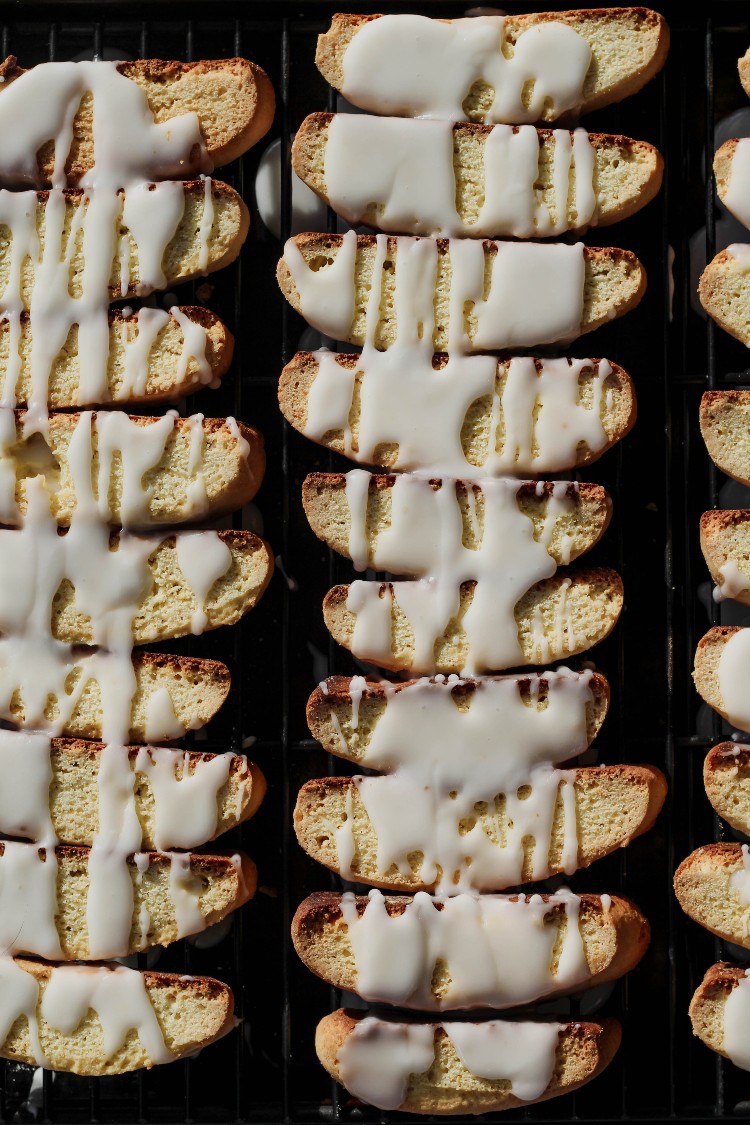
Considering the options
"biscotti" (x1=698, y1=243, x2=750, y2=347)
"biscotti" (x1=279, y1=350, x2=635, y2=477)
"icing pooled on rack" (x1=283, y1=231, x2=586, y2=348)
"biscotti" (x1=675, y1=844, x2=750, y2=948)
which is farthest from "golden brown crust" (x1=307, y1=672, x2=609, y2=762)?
"biscotti" (x1=698, y1=243, x2=750, y2=347)

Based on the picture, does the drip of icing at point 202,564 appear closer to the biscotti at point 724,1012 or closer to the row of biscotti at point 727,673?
the row of biscotti at point 727,673

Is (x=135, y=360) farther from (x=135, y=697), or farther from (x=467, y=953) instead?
(x=467, y=953)

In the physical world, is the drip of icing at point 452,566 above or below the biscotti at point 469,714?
above

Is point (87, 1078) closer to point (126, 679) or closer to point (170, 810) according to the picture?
point (170, 810)

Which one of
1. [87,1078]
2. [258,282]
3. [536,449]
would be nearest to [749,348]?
[536,449]

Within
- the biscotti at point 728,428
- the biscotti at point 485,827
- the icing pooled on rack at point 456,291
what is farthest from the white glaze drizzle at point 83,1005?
the biscotti at point 728,428

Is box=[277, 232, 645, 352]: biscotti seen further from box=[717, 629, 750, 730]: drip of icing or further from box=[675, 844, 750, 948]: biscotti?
box=[675, 844, 750, 948]: biscotti

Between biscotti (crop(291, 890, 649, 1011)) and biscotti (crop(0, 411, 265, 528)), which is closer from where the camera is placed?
biscotti (crop(291, 890, 649, 1011))
